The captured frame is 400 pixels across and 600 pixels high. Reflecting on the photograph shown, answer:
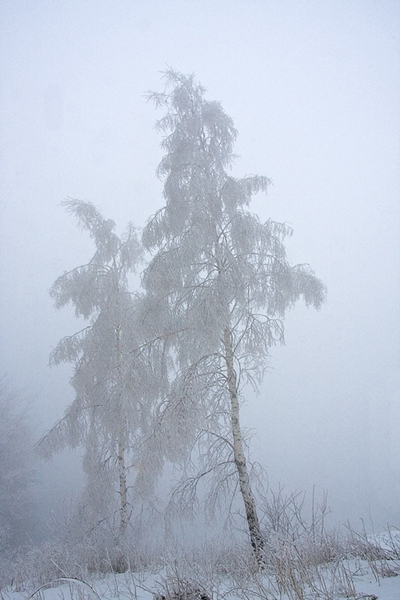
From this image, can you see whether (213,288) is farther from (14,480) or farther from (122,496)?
(14,480)

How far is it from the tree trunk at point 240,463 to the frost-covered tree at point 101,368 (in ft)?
6.29

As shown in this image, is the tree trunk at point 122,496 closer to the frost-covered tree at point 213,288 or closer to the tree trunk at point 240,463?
the frost-covered tree at point 213,288

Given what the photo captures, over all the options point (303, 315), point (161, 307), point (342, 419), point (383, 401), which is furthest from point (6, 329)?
point (303, 315)

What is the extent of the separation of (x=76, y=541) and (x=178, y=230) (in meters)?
7.10

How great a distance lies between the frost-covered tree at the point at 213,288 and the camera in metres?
5.30

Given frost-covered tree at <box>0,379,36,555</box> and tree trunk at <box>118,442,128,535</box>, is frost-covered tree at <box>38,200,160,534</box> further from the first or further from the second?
frost-covered tree at <box>0,379,36,555</box>

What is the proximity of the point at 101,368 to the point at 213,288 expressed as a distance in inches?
174

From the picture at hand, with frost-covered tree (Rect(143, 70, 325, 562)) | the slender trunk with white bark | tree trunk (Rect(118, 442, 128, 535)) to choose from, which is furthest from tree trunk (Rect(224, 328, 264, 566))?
tree trunk (Rect(118, 442, 128, 535))

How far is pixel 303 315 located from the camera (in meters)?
109

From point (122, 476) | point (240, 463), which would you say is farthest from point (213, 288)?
point (122, 476)

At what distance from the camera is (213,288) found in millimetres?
5266

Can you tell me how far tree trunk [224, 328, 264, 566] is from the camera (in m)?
4.94

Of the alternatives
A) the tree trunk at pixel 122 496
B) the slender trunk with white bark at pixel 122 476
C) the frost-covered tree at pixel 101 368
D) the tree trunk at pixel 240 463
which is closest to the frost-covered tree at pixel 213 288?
the tree trunk at pixel 240 463

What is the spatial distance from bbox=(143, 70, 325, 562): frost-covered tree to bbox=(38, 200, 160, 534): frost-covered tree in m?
1.72
